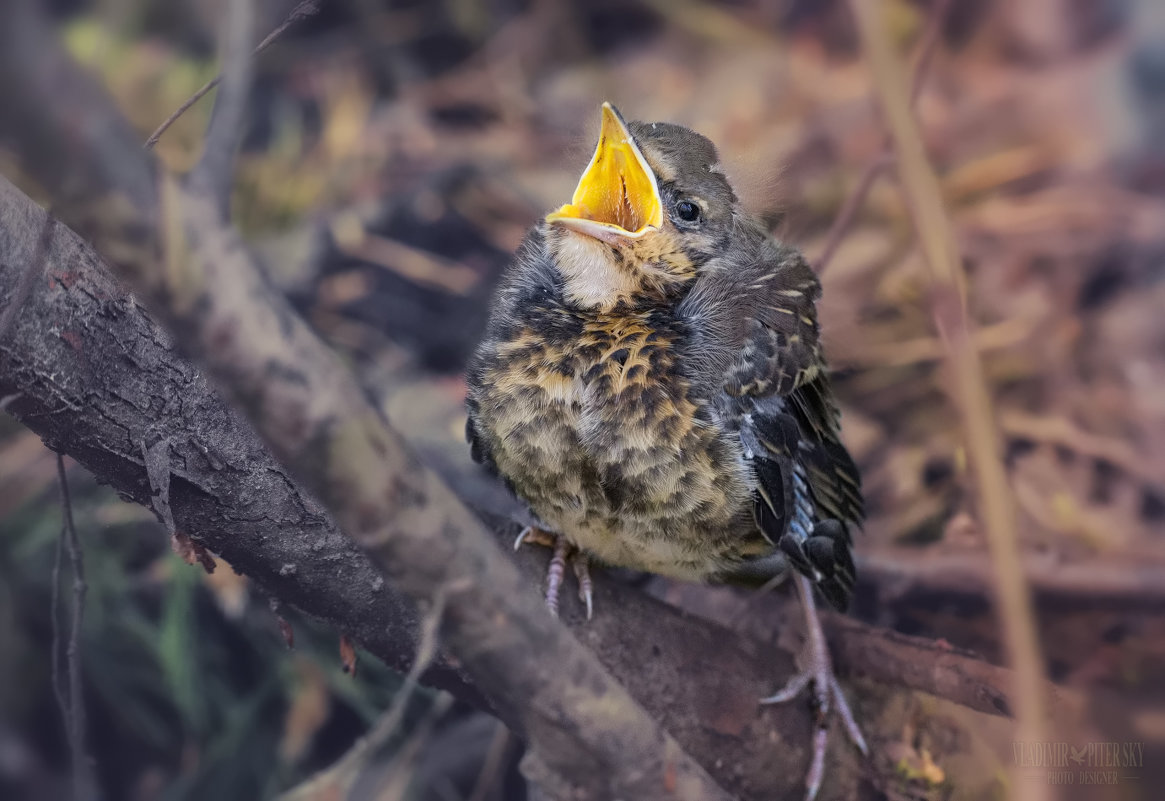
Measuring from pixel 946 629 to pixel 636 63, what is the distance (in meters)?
1.69

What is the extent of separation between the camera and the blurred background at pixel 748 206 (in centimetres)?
131

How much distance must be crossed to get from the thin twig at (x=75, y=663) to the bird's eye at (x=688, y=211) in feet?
2.23

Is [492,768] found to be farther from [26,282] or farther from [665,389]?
[26,282]

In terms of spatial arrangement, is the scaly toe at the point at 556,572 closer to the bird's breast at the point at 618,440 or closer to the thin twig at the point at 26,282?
the bird's breast at the point at 618,440

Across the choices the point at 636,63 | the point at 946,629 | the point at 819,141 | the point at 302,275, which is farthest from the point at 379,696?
the point at 636,63

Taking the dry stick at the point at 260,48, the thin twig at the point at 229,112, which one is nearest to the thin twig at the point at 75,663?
the dry stick at the point at 260,48

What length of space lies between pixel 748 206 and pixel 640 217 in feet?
0.43

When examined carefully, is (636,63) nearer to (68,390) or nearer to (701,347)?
(701,347)

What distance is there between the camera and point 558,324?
103 cm

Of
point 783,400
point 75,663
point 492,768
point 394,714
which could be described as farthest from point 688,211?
point 75,663

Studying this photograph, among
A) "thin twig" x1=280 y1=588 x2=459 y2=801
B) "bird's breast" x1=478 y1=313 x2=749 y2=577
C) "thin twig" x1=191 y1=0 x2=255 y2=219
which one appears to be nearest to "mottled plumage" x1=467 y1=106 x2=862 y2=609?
"bird's breast" x1=478 y1=313 x2=749 y2=577

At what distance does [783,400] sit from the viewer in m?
1.07

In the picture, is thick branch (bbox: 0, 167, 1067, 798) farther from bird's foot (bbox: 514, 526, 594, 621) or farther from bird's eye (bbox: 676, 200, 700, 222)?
bird's eye (bbox: 676, 200, 700, 222)

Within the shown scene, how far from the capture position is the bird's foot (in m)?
1.05
